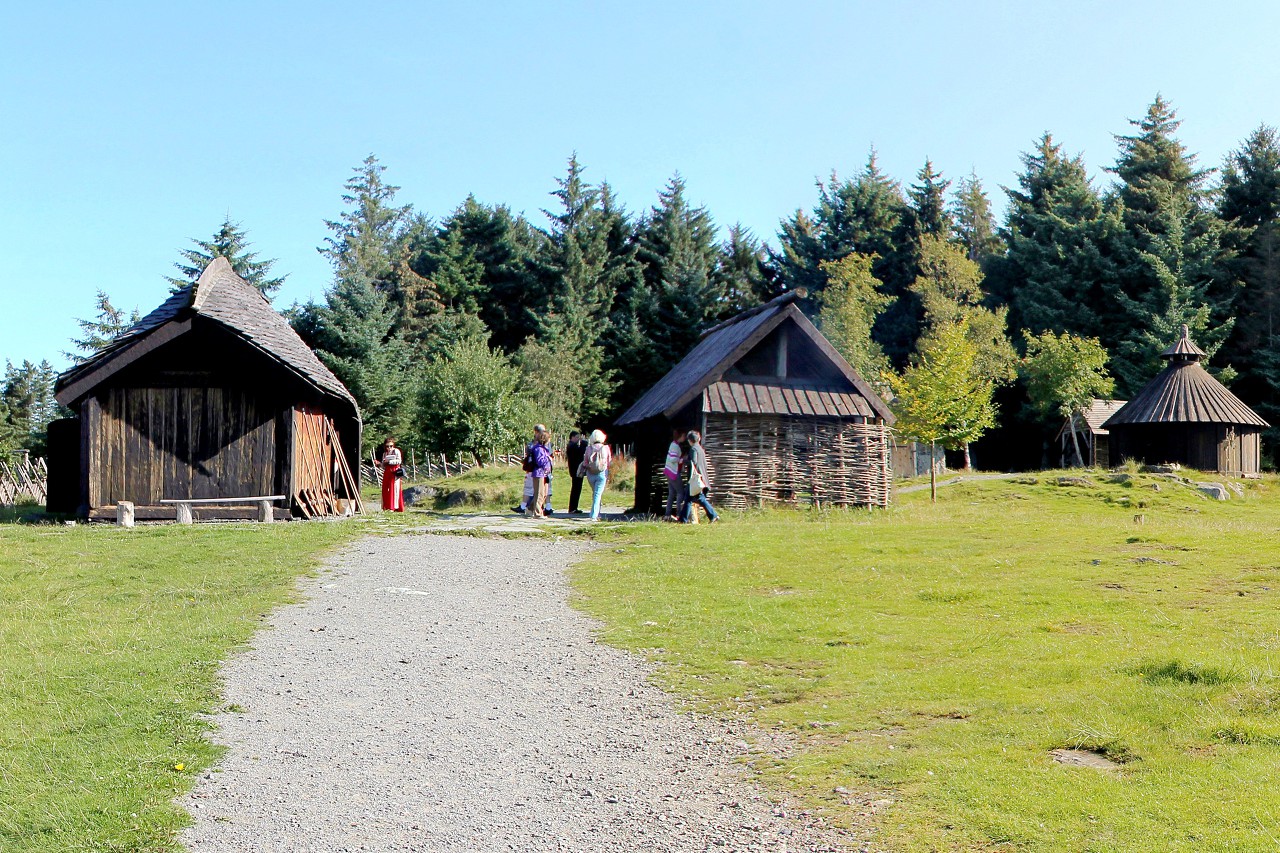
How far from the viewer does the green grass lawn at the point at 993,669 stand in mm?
5539

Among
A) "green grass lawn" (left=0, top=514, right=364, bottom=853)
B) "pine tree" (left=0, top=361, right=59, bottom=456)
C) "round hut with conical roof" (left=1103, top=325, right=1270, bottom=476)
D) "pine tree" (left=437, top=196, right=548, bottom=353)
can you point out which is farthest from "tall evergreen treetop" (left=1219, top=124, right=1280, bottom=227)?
"pine tree" (left=0, top=361, right=59, bottom=456)

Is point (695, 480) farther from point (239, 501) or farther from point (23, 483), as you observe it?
point (23, 483)

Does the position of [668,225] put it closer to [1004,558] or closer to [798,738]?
[1004,558]

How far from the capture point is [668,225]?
221 feet

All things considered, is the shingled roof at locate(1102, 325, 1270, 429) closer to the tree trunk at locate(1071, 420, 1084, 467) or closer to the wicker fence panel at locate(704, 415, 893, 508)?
the tree trunk at locate(1071, 420, 1084, 467)

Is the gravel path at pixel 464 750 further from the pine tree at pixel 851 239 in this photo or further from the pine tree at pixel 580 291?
the pine tree at pixel 851 239

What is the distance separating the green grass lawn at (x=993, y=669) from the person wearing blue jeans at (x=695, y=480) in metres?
4.11

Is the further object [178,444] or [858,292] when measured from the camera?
[858,292]

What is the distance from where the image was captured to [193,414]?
22.1 m

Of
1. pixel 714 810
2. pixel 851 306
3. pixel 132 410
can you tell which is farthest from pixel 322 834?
pixel 851 306

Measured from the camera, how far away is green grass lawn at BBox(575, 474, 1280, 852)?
18.2 ft

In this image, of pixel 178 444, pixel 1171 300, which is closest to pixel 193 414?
pixel 178 444

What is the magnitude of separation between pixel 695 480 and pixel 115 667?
1412 centimetres

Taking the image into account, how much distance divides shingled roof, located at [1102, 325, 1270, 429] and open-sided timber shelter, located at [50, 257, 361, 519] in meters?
33.9
